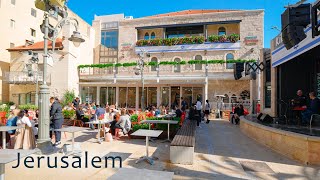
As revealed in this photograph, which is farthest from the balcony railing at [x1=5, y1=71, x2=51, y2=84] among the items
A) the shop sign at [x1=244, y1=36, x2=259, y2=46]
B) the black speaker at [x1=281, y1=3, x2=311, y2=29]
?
the black speaker at [x1=281, y1=3, x2=311, y2=29]

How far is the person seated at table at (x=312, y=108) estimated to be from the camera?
7.49m

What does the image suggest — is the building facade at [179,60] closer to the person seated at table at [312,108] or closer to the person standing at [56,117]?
the person seated at table at [312,108]

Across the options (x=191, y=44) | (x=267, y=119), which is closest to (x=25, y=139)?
(x=267, y=119)

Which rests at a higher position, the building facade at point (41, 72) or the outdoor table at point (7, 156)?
the building facade at point (41, 72)

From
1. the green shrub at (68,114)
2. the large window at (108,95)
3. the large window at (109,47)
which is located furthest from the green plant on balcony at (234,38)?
the green shrub at (68,114)

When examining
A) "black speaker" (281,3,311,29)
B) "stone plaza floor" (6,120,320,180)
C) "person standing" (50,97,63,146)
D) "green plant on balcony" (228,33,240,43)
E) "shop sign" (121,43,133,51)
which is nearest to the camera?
"stone plaza floor" (6,120,320,180)

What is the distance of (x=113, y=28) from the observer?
28781mm

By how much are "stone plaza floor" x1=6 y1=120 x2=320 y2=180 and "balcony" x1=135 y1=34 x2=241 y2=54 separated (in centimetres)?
1519

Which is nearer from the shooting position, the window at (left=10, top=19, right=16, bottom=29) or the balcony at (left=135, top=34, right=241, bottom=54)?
the balcony at (left=135, top=34, right=241, bottom=54)

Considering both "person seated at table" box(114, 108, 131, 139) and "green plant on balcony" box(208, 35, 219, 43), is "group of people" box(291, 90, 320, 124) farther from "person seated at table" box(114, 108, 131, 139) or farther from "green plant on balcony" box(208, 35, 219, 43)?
"green plant on balcony" box(208, 35, 219, 43)

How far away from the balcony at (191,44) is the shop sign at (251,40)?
782 millimetres

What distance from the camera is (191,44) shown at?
2248 cm

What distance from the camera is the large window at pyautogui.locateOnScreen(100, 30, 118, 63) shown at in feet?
88.1

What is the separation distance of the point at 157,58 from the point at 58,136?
1766 cm
